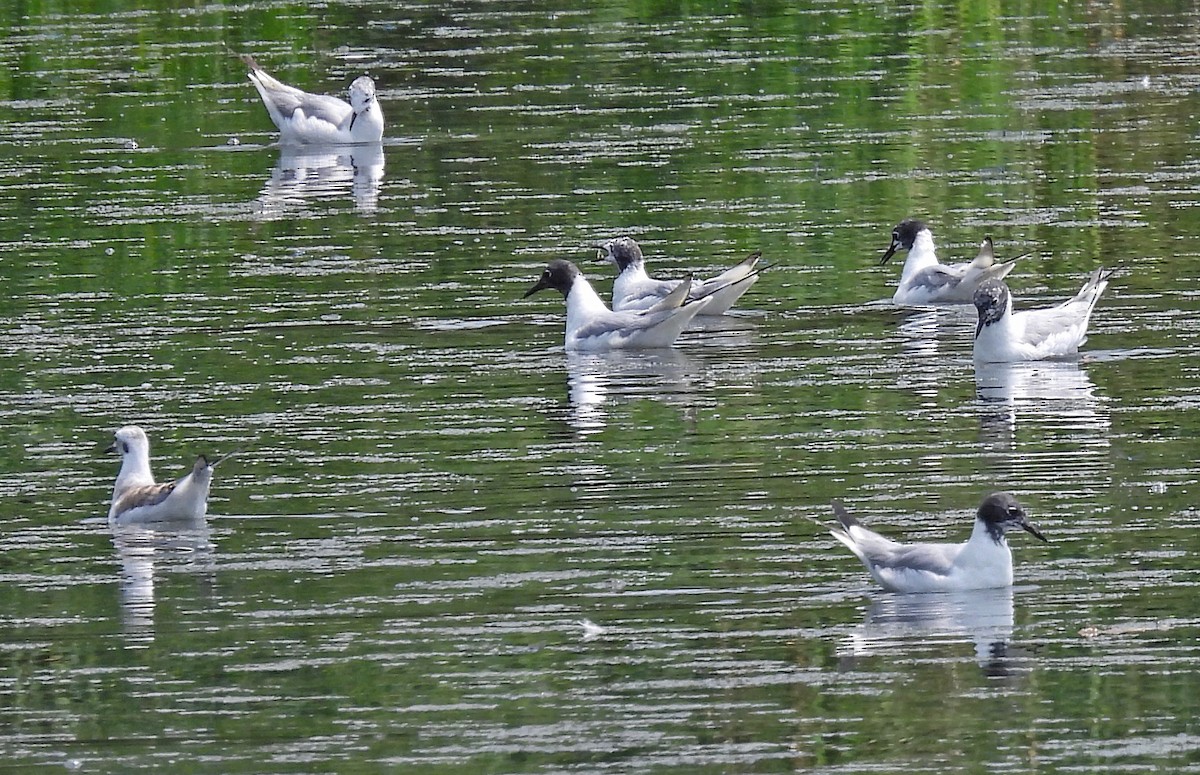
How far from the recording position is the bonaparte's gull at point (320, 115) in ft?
90.3

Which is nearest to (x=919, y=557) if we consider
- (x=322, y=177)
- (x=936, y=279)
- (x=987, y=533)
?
(x=987, y=533)

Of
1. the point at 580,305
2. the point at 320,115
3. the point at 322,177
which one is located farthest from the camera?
the point at 320,115

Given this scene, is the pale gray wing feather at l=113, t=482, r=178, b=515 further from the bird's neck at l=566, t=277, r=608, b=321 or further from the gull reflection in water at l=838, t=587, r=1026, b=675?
the bird's neck at l=566, t=277, r=608, b=321

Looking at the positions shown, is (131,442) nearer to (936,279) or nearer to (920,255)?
(936,279)

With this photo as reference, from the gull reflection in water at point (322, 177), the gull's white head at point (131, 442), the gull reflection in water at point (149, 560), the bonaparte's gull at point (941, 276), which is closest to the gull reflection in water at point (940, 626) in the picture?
the gull reflection in water at point (149, 560)

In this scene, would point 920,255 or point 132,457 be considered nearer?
point 132,457

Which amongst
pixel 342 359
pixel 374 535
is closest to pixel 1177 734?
pixel 374 535

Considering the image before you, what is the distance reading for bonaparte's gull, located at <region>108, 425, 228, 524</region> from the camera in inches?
534

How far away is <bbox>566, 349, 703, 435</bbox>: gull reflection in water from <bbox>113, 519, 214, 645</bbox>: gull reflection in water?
268 centimetres

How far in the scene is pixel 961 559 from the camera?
11766 mm

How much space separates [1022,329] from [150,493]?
605 cm

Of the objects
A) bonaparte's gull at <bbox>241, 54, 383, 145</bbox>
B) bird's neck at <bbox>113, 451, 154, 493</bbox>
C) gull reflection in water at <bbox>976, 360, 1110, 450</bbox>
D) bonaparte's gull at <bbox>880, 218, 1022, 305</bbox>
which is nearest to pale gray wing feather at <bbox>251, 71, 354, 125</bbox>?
bonaparte's gull at <bbox>241, 54, 383, 145</bbox>

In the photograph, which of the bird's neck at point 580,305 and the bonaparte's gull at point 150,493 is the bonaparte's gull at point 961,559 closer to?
the bonaparte's gull at point 150,493

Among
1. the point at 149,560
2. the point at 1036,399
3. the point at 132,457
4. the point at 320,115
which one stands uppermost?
the point at 320,115
